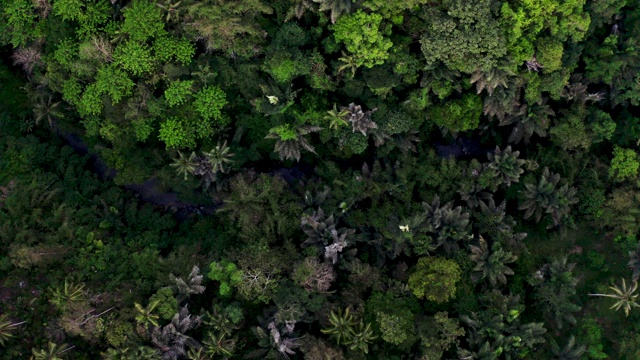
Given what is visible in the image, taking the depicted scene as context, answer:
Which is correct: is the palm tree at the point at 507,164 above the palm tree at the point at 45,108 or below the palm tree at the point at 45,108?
above

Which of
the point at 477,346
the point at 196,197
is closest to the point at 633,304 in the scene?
the point at 477,346

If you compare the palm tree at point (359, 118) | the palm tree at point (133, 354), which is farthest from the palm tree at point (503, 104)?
the palm tree at point (133, 354)

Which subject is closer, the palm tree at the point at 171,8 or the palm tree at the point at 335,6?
the palm tree at the point at 335,6

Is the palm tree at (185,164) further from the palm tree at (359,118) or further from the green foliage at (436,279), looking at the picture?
the green foliage at (436,279)

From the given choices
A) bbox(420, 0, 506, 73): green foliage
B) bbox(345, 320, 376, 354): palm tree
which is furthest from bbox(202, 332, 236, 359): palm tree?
→ bbox(420, 0, 506, 73): green foliage

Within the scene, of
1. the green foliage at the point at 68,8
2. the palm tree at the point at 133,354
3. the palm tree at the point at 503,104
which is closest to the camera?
the palm tree at the point at 133,354

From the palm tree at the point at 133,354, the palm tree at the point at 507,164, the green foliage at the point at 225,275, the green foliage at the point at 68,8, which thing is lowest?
the palm tree at the point at 133,354

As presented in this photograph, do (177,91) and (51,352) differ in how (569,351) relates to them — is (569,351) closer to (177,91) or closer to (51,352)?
(177,91)

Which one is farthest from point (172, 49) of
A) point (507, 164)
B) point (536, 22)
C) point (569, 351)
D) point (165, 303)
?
point (569, 351)
